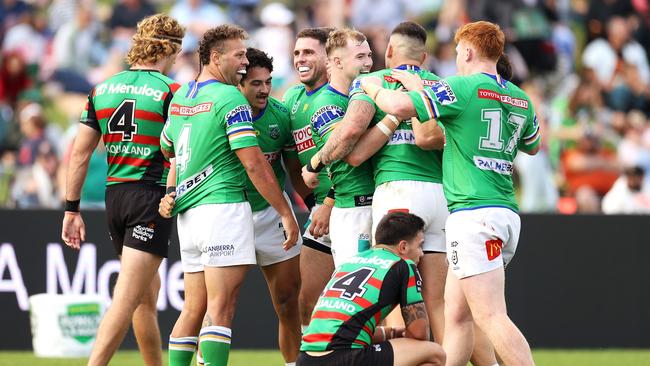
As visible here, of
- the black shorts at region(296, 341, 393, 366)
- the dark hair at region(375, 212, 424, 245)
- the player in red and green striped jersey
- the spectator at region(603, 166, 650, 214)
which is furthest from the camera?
the spectator at region(603, 166, 650, 214)

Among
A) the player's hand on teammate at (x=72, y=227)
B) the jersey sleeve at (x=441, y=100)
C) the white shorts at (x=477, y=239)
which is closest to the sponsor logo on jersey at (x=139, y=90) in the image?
the player's hand on teammate at (x=72, y=227)

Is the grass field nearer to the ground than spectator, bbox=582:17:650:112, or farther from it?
nearer to the ground

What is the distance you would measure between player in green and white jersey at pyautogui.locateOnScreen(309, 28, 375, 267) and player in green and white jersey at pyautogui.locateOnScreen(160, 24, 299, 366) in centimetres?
45

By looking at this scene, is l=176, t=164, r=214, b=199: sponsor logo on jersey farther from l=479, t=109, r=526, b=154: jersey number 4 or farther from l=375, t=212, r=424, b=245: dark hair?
l=479, t=109, r=526, b=154: jersey number 4

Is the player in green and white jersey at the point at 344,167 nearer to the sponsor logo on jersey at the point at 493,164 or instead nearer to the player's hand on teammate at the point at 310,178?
the player's hand on teammate at the point at 310,178

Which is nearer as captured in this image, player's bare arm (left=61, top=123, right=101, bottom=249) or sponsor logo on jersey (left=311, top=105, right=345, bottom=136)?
sponsor logo on jersey (left=311, top=105, right=345, bottom=136)

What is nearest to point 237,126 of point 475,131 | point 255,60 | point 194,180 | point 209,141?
point 209,141

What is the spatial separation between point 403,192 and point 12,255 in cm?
588

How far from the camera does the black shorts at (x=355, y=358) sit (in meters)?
6.86

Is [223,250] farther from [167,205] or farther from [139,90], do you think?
[139,90]

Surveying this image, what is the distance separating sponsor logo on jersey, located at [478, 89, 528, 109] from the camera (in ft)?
24.7

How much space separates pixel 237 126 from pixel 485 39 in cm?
180

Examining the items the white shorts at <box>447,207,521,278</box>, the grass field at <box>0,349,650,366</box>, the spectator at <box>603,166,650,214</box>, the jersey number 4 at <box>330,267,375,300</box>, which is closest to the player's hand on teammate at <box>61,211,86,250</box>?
the grass field at <box>0,349,650,366</box>

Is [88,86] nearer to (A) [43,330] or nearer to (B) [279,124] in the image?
(A) [43,330]
